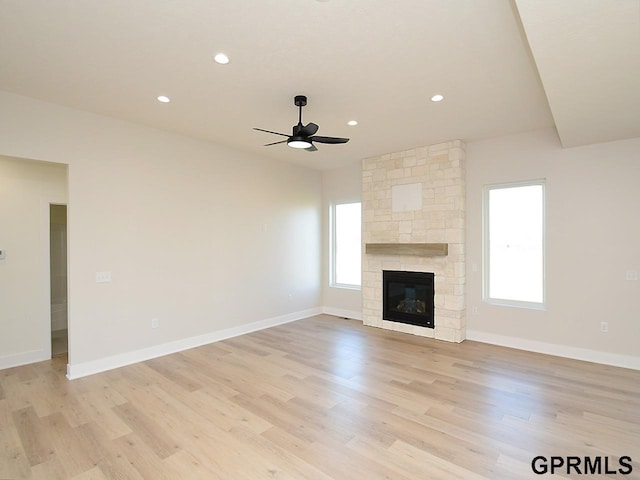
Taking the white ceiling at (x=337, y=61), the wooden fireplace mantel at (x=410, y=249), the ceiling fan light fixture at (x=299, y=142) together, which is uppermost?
the white ceiling at (x=337, y=61)

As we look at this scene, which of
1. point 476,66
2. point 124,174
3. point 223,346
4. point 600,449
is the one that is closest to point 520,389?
point 600,449

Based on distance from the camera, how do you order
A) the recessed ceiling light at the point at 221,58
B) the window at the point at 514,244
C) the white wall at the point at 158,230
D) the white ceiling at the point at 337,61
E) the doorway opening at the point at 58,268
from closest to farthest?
1. the white ceiling at the point at 337,61
2. the recessed ceiling light at the point at 221,58
3. the white wall at the point at 158,230
4. the window at the point at 514,244
5. the doorway opening at the point at 58,268

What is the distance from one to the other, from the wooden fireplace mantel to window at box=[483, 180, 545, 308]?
0.67 meters

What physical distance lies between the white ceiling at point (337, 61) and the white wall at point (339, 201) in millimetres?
2430

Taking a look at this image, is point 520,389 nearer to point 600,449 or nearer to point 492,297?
point 600,449

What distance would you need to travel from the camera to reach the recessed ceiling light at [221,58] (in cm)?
272

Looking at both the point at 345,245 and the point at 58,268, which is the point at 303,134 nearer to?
the point at 345,245

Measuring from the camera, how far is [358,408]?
303 cm

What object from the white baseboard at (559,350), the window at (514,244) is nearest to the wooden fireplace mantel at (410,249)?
the window at (514,244)

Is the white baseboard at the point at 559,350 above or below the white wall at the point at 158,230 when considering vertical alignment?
below

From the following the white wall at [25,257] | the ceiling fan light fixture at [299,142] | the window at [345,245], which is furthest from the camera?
the window at [345,245]

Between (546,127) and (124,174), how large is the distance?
5633mm

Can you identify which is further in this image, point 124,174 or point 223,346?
point 223,346

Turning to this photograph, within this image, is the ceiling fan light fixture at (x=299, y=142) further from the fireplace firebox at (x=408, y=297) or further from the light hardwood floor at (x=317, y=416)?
A: the fireplace firebox at (x=408, y=297)
